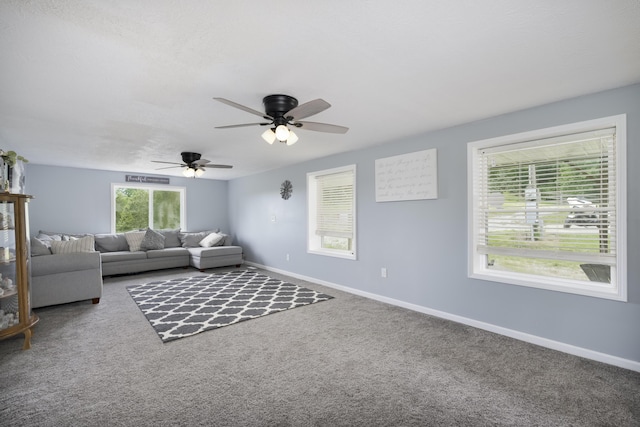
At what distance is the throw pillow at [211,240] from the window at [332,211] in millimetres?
2613

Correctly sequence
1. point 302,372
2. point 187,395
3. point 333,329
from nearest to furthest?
point 187,395 → point 302,372 → point 333,329

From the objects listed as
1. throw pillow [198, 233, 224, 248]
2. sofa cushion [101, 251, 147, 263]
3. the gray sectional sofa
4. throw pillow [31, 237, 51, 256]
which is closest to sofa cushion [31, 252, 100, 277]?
the gray sectional sofa

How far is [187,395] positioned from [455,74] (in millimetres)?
2976

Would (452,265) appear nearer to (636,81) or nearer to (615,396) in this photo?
(615,396)

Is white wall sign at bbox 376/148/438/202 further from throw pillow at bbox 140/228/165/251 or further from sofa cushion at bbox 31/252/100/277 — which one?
throw pillow at bbox 140/228/165/251

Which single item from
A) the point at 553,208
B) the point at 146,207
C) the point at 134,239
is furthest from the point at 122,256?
the point at 553,208

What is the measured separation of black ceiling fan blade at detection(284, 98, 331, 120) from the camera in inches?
85.8

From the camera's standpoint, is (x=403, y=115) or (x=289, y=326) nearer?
(x=403, y=115)

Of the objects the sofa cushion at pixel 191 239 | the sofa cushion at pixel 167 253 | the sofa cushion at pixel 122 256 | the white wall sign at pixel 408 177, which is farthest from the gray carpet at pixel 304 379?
the sofa cushion at pixel 191 239

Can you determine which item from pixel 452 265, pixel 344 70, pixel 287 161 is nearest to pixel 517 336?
pixel 452 265

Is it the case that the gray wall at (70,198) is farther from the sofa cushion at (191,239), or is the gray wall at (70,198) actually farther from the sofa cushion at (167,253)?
the sofa cushion at (191,239)

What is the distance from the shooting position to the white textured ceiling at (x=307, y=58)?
60.4 inches


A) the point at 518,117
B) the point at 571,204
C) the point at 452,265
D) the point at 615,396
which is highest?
the point at 518,117

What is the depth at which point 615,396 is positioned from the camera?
6.77 feet
